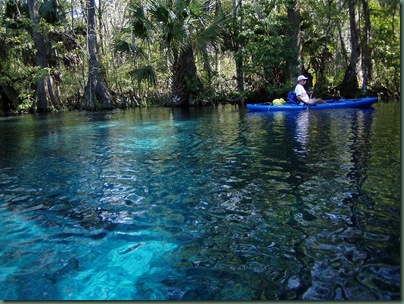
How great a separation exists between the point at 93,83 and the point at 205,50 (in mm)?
9390

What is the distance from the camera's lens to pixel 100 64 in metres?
→ 26.2

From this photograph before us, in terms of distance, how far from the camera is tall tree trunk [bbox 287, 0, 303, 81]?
20.6 meters

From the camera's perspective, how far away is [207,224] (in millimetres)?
3889

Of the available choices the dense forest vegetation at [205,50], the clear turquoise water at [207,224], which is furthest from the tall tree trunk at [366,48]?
the clear turquoise water at [207,224]

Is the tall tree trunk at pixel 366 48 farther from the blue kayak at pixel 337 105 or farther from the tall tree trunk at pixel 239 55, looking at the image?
the tall tree trunk at pixel 239 55

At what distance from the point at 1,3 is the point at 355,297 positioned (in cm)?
2679

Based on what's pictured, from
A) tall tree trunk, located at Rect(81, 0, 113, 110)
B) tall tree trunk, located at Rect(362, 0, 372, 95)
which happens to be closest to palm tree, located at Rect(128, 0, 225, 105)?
tall tree trunk, located at Rect(81, 0, 113, 110)

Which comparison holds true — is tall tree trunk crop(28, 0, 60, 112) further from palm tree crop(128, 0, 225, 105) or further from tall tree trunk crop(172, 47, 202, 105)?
tall tree trunk crop(172, 47, 202, 105)

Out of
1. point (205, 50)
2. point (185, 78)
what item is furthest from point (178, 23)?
point (185, 78)

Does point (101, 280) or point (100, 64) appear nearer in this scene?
point (101, 280)

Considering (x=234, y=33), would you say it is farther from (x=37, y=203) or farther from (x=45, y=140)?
(x=37, y=203)

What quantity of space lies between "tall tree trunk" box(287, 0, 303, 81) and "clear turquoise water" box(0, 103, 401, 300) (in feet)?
45.4

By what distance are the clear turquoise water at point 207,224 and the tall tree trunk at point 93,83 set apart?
18362 mm

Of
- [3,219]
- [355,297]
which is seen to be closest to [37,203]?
[3,219]
